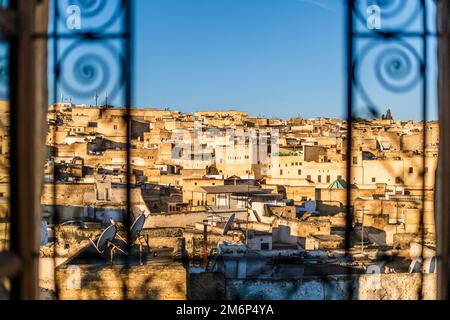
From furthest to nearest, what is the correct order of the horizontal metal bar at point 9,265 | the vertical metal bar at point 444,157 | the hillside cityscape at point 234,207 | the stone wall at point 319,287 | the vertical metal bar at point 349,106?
the stone wall at point 319,287
the hillside cityscape at point 234,207
the vertical metal bar at point 349,106
the vertical metal bar at point 444,157
the horizontal metal bar at point 9,265

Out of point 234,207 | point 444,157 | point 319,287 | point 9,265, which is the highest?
point 444,157

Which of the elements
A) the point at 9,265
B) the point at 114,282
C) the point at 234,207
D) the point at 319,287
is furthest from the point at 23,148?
the point at 234,207

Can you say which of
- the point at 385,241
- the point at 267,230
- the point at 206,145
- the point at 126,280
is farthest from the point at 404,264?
the point at 206,145

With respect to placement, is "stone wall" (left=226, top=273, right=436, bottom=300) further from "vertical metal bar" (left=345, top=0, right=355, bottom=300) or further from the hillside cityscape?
"vertical metal bar" (left=345, top=0, right=355, bottom=300)

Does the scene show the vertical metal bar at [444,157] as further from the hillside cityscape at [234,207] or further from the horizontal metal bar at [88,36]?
the horizontal metal bar at [88,36]

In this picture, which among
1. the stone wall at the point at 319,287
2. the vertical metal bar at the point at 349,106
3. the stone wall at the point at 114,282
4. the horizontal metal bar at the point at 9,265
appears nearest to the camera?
the horizontal metal bar at the point at 9,265

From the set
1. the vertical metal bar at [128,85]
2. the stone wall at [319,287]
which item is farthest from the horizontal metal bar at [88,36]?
the stone wall at [319,287]

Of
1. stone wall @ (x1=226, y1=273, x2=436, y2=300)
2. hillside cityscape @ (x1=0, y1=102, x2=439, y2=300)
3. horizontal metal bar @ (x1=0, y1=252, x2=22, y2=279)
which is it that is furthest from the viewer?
stone wall @ (x1=226, y1=273, x2=436, y2=300)

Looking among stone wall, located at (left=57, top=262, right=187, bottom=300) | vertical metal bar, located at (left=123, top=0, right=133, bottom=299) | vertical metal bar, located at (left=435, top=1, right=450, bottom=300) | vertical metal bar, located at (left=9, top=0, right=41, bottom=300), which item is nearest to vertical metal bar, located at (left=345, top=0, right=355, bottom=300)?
vertical metal bar, located at (left=435, top=1, right=450, bottom=300)

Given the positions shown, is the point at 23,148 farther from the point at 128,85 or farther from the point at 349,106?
the point at 349,106

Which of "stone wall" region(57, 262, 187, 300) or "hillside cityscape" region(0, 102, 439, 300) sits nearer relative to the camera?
"hillside cityscape" region(0, 102, 439, 300)

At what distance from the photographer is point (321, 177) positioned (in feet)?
70.5

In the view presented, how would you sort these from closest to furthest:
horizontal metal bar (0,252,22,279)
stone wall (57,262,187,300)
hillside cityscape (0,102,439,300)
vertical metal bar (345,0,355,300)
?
horizontal metal bar (0,252,22,279), vertical metal bar (345,0,355,300), hillside cityscape (0,102,439,300), stone wall (57,262,187,300)

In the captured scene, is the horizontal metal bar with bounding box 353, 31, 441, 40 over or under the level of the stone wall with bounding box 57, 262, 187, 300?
over
